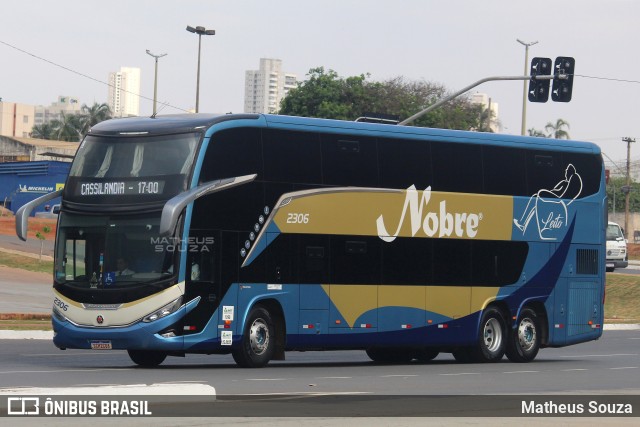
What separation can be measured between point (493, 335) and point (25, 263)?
32.0 meters

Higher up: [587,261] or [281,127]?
[281,127]

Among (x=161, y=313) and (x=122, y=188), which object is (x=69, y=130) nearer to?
(x=122, y=188)

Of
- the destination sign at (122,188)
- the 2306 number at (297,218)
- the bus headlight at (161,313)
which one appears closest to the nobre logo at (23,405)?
the bus headlight at (161,313)

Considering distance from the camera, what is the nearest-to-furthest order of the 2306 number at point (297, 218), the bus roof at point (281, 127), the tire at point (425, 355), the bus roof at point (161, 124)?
the bus roof at point (161, 124)
the bus roof at point (281, 127)
the 2306 number at point (297, 218)
the tire at point (425, 355)

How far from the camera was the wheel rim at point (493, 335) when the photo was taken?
83.0 feet

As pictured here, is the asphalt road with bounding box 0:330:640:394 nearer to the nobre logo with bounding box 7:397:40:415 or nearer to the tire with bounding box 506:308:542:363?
the tire with bounding box 506:308:542:363

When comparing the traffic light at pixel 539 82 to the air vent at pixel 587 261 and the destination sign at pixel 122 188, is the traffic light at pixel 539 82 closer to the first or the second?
the air vent at pixel 587 261

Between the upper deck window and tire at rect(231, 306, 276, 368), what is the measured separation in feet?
9.33

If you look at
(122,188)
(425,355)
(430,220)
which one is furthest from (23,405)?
(425,355)

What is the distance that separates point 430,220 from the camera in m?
24.0

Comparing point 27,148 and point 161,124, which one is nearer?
point 161,124

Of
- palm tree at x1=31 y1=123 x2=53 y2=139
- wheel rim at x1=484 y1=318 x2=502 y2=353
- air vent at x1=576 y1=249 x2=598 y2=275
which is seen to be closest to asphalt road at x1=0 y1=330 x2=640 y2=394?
wheel rim at x1=484 y1=318 x2=502 y2=353

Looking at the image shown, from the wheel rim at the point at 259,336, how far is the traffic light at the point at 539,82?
17064 mm
